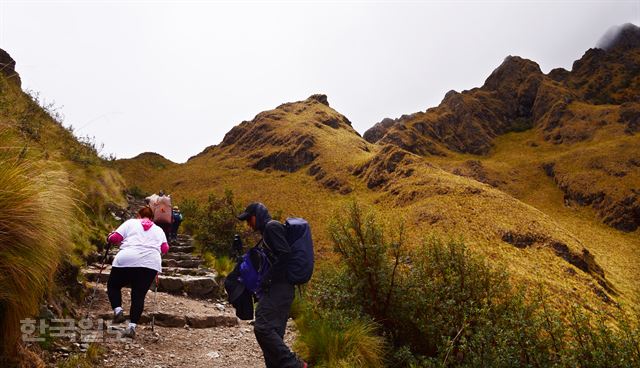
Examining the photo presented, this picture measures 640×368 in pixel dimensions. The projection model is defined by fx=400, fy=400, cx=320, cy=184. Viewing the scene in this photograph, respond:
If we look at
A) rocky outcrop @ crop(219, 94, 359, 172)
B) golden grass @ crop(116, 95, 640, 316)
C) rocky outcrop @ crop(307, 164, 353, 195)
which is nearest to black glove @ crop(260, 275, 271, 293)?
golden grass @ crop(116, 95, 640, 316)

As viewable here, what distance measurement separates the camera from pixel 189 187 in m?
56.6

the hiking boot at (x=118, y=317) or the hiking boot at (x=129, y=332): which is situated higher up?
the hiking boot at (x=118, y=317)

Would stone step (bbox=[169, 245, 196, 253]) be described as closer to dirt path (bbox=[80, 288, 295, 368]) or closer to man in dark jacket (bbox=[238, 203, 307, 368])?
dirt path (bbox=[80, 288, 295, 368])

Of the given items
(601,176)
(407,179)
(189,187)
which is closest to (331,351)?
(407,179)

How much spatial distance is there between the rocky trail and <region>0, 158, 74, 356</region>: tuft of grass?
50.5 inches

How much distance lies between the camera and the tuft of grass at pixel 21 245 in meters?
3.76

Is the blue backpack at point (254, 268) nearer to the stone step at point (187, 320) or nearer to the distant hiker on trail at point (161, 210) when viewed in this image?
the stone step at point (187, 320)

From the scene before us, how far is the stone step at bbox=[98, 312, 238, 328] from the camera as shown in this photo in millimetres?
7289

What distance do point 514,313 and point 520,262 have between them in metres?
21.6

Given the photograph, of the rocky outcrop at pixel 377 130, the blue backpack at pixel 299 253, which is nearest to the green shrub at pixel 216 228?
the blue backpack at pixel 299 253

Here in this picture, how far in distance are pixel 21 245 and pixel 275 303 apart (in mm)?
2578

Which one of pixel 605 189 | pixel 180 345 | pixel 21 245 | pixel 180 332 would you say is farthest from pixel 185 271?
pixel 605 189

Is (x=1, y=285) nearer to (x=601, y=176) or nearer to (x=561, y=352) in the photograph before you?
(x=561, y=352)

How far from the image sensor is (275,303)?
4.50m
